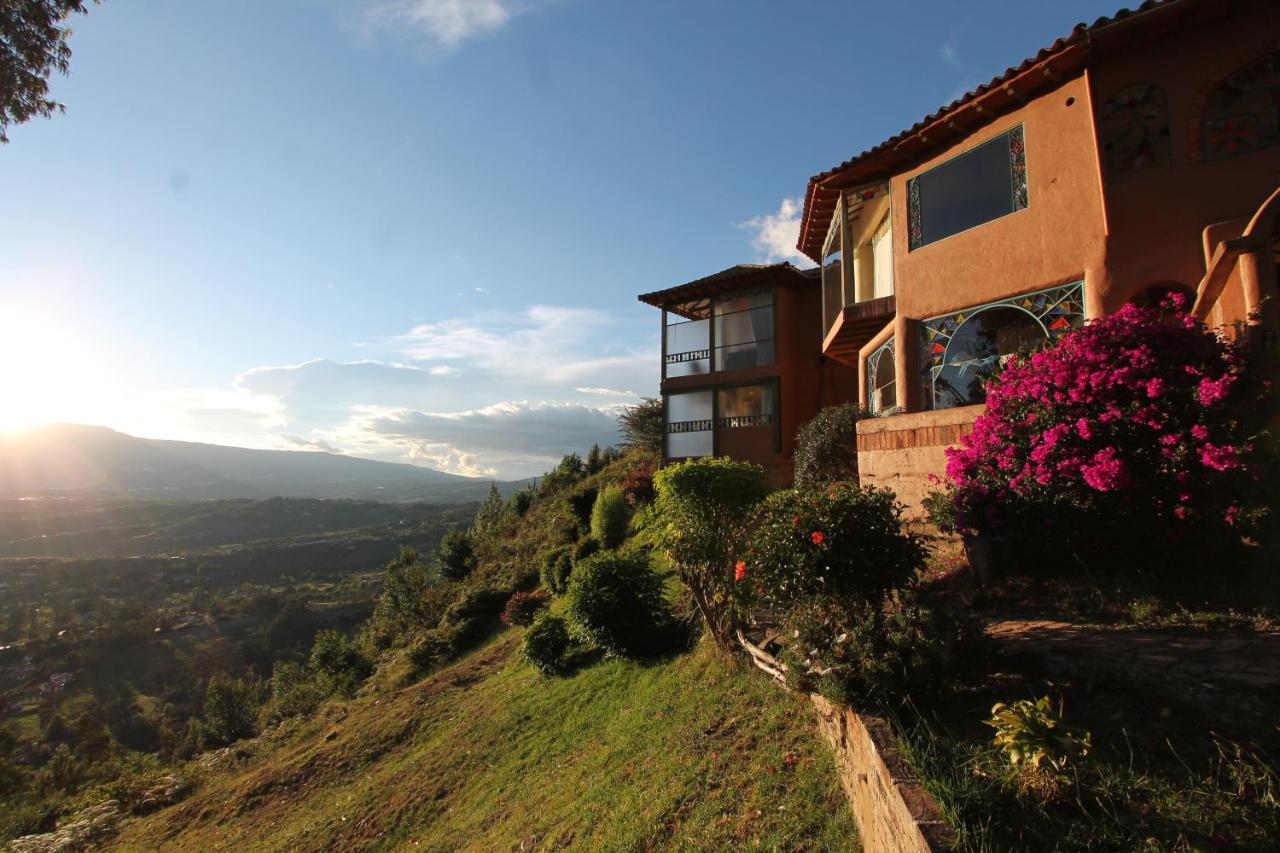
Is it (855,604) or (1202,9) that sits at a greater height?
(1202,9)

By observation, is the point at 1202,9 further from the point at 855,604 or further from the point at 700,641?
the point at 700,641

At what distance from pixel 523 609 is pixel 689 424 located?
25.3ft

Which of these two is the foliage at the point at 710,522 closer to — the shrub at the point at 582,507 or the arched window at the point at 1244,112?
the arched window at the point at 1244,112

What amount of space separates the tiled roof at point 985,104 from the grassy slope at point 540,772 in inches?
343

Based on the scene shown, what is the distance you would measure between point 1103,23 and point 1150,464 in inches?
227

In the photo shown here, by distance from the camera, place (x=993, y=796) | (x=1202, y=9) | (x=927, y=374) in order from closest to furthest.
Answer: (x=993, y=796) < (x=1202, y=9) < (x=927, y=374)

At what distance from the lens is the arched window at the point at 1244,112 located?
24.2ft

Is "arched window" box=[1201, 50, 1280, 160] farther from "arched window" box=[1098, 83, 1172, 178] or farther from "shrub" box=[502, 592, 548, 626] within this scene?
"shrub" box=[502, 592, 548, 626]

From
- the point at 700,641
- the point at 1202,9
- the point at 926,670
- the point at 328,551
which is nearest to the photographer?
the point at 926,670

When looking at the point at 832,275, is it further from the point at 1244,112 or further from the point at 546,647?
the point at 546,647

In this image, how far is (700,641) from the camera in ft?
28.8

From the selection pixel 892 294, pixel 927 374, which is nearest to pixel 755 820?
pixel 927 374

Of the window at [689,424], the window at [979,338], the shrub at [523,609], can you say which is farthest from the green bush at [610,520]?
the window at [979,338]

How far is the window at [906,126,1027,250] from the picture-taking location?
9055 mm
